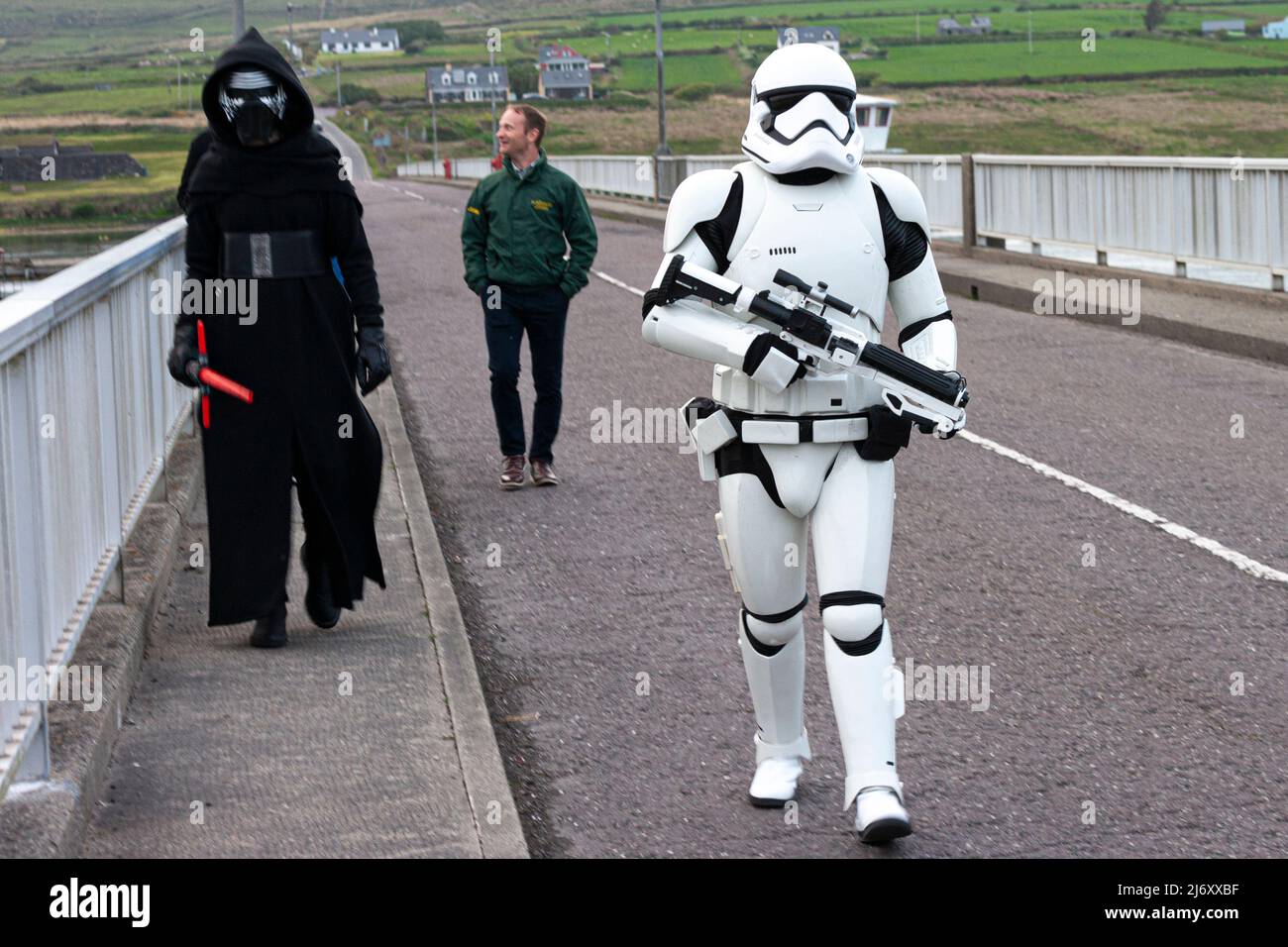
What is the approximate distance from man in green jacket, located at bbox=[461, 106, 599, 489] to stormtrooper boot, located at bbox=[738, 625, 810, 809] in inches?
185

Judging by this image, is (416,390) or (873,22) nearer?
(416,390)

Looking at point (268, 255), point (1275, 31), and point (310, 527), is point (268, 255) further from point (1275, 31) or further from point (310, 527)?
point (1275, 31)

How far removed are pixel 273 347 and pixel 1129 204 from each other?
14.4m

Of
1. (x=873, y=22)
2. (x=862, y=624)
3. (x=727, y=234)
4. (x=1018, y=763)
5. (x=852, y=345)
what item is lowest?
(x=1018, y=763)

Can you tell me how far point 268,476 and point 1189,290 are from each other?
13171mm

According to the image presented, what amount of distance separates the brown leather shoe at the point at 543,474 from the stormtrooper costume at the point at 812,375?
5.17m

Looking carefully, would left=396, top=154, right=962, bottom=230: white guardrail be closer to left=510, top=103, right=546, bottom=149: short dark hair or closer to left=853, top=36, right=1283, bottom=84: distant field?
left=510, top=103, right=546, bottom=149: short dark hair

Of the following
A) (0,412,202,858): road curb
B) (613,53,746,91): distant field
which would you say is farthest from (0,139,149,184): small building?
(613,53,746,91): distant field

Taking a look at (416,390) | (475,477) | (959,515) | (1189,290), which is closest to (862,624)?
(959,515)

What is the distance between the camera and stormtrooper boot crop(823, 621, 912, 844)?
4.51 metres

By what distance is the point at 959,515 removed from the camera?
8.78m

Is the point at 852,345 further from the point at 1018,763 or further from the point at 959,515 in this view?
the point at 959,515

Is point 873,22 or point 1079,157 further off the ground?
point 873,22

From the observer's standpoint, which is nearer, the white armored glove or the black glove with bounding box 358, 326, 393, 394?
the white armored glove
